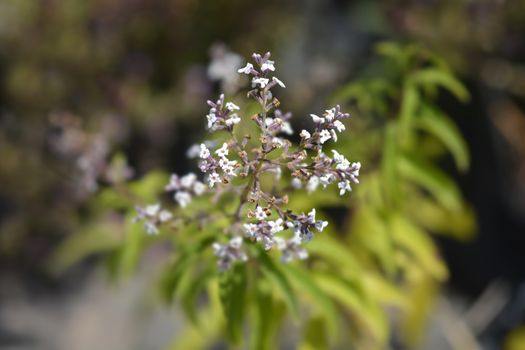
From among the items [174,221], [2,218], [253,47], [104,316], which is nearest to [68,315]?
[104,316]

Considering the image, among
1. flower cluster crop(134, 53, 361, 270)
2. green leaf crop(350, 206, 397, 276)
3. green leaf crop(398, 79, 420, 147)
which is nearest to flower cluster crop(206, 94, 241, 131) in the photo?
flower cluster crop(134, 53, 361, 270)

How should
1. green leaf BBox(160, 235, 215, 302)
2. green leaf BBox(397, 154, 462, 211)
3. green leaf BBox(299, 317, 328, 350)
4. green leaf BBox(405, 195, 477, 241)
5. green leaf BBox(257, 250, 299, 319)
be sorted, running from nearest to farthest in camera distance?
green leaf BBox(257, 250, 299, 319), green leaf BBox(160, 235, 215, 302), green leaf BBox(397, 154, 462, 211), green leaf BBox(299, 317, 328, 350), green leaf BBox(405, 195, 477, 241)

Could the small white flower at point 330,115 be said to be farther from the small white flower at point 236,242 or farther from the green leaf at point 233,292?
the green leaf at point 233,292

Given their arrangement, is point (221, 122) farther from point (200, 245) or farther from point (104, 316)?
point (104, 316)

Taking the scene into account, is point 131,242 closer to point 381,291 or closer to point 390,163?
point 390,163

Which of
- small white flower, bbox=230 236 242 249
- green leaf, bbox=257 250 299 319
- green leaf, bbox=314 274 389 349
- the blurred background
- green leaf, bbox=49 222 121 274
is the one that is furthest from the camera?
the blurred background

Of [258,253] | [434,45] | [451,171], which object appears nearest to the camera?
[258,253]

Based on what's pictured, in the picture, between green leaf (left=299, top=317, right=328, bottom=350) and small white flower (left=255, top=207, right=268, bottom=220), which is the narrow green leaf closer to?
green leaf (left=299, top=317, right=328, bottom=350)
